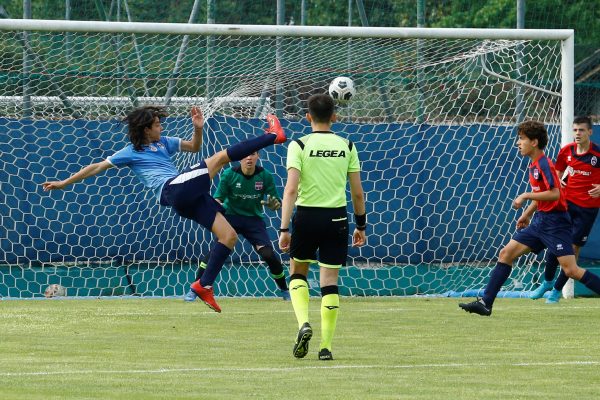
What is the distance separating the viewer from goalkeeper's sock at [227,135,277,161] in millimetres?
10766

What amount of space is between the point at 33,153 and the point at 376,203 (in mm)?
4714

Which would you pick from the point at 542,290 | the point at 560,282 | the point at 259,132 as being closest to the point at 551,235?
the point at 560,282

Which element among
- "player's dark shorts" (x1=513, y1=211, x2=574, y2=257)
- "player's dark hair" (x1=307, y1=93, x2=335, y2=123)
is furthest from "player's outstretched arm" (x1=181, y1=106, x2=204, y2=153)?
"player's dark shorts" (x1=513, y1=211, x2=574, y2=257)

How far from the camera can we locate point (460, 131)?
17.7 meters

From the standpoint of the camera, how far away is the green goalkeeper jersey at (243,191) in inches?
610

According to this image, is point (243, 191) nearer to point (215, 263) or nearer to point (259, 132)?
point (259, 132)

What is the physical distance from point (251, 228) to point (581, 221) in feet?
13.2

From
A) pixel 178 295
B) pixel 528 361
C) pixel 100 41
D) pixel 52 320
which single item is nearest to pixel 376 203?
pixel 178 295

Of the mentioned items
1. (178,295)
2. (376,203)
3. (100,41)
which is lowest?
(178,295)

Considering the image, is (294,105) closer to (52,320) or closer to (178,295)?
→ (178,295)

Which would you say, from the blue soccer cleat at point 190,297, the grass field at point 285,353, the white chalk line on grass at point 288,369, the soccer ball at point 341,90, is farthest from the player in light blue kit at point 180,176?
the white chalk line on grass at point 288,369

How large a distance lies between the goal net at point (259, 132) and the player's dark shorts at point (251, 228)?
1362 millimetres

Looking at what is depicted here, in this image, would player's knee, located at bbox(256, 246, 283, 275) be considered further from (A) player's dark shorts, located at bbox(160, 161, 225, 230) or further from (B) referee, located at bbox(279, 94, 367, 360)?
(B) referee, located at bbox(279, 94, 367, 360)

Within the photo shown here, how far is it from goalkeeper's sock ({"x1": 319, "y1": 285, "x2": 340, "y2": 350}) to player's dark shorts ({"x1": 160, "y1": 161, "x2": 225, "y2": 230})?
2727mm
